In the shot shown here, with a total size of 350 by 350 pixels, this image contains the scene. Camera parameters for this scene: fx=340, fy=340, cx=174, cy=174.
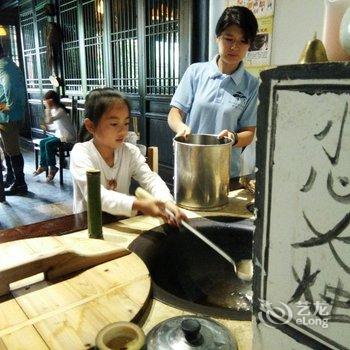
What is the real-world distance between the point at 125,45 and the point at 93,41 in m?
1.20

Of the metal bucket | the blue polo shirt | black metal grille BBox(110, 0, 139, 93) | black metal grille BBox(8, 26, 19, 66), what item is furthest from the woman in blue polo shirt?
black metal grille BBox(8, 26, 19, 66)

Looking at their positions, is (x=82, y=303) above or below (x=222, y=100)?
below

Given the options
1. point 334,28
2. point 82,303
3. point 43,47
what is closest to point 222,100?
point 334,28

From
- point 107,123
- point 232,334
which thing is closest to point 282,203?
point 232,334

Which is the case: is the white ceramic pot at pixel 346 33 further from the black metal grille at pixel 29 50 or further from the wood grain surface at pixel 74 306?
the black metal grille at pixel 29 50

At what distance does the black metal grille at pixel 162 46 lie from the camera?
4641mm

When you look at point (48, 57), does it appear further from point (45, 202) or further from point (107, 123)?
point (107, 123)

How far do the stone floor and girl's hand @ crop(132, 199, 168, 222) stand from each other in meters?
3.14

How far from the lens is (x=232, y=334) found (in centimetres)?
76

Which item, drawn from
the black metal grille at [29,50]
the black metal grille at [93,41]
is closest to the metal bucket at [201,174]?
the black metal grille at [93,41]

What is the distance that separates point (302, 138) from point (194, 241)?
101 cm

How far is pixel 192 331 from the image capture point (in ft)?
2.21

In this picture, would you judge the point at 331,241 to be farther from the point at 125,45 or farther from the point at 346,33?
the point at 125,45

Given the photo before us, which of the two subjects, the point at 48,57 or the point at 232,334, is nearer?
the point at 232,334
